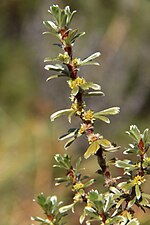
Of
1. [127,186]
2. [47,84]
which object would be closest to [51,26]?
[127,186]

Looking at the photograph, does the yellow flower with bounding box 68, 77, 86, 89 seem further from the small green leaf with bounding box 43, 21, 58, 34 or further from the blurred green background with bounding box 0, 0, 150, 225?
the blurred green background with bounding box 0, 0, 150, 225

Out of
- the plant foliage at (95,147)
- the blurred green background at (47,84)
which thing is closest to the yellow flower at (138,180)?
the plant foliage at (95,147)

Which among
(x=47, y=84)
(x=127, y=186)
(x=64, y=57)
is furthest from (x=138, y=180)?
(x=47, y=84)

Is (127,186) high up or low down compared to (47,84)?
down

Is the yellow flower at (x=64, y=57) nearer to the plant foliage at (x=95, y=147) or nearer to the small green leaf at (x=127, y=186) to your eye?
the plant foliage at (x=95, y=147)

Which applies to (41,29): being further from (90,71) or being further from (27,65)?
(90,71)

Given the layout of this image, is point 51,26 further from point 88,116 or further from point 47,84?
point 47,84

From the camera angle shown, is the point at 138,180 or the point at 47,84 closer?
the point at 138,180

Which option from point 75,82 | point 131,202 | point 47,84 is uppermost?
point 47,84
